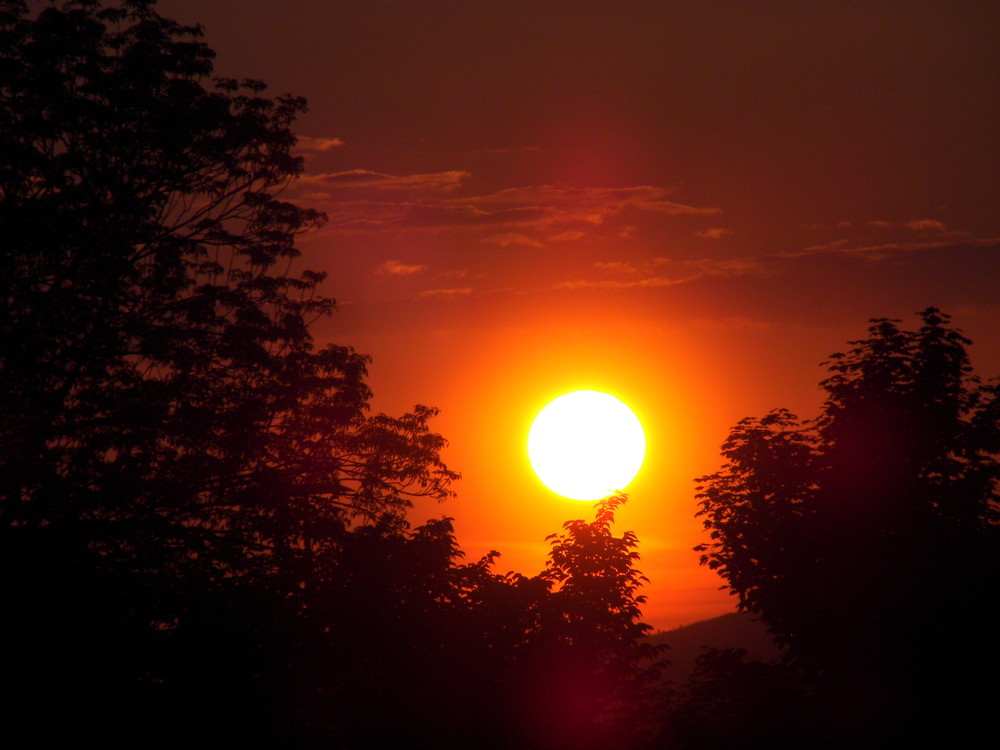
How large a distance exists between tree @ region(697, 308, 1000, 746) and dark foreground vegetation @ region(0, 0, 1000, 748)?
3.1 inches

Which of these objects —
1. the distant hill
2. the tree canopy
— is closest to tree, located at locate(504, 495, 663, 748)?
the tree canopy

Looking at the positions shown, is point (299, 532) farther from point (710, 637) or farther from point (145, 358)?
point (710, 637)

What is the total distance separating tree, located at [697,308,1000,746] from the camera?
2686 cm

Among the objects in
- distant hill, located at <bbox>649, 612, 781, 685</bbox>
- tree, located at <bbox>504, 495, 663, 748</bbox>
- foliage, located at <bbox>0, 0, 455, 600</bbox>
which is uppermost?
distant hill, located at <bbox>649, 612, 781, 685</bbox>

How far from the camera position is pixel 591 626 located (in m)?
28.0

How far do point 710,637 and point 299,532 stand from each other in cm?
13528

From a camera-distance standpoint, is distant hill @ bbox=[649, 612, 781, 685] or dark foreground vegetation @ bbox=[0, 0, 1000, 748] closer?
dark foreground vegetation @ bbox=[0, 0, 1000, 748]

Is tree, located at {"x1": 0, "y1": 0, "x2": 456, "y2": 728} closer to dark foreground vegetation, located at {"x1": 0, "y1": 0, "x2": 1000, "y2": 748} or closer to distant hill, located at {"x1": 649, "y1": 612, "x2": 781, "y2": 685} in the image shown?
dark foreground vegetation, located at {"x1": 0, "y1": 0, "x2": 1000, "y2": 748}

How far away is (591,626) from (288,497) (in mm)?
9168

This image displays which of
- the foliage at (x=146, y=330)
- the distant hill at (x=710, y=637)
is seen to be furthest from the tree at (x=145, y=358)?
the distant hill at (x=710, y=637)

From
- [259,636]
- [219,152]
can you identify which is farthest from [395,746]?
[219,152]

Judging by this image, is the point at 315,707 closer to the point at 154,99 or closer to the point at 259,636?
the point at 259,636

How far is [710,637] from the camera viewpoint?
15325 centimetres

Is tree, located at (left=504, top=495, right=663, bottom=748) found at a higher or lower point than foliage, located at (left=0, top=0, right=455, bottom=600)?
lower
